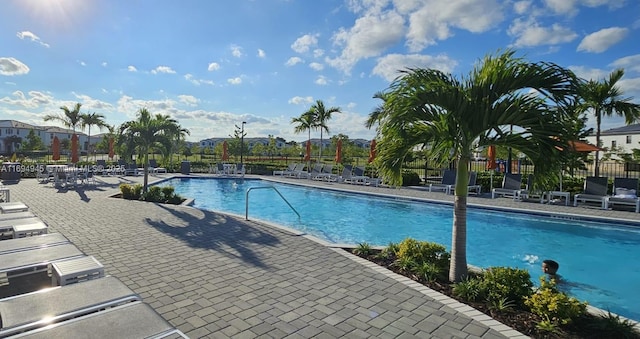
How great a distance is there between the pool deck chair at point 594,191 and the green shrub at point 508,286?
10.6 metres

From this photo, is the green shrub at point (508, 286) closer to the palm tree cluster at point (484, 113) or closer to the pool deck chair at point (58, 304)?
the palm tree cluster at point (484, 113)

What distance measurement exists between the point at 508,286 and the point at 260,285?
9.90 feet

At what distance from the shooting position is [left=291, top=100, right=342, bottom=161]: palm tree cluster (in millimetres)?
24125

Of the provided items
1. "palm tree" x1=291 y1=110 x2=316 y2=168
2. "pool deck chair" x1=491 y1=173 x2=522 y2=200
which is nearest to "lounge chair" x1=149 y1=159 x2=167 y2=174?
"palm tree" x1=291 y1=110 x2=316 y2=168

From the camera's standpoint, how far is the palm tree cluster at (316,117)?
79.2 ft

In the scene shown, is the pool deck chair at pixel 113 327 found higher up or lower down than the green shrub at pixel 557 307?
higher up

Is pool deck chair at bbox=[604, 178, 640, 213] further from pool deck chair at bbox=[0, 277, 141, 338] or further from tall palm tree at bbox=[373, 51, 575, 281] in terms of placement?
pool deck chair at bbox=[0, 277, 141, 338]

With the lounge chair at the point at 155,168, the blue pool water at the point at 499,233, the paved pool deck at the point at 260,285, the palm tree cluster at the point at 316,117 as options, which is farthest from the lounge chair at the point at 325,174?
the paved pool deck at the point at 260,285

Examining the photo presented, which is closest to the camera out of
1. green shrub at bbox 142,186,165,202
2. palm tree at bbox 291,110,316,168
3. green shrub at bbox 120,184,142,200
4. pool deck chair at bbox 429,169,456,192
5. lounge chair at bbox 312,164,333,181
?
green shrub at bbox 142,186,165,202

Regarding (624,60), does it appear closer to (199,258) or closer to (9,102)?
(199,258)

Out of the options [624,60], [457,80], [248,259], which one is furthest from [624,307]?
[624,60]

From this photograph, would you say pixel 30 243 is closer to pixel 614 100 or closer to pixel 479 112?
pixel 479 112

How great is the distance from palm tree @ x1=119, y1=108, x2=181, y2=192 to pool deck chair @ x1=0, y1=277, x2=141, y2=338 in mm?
10618

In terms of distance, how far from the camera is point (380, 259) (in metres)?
5.55
